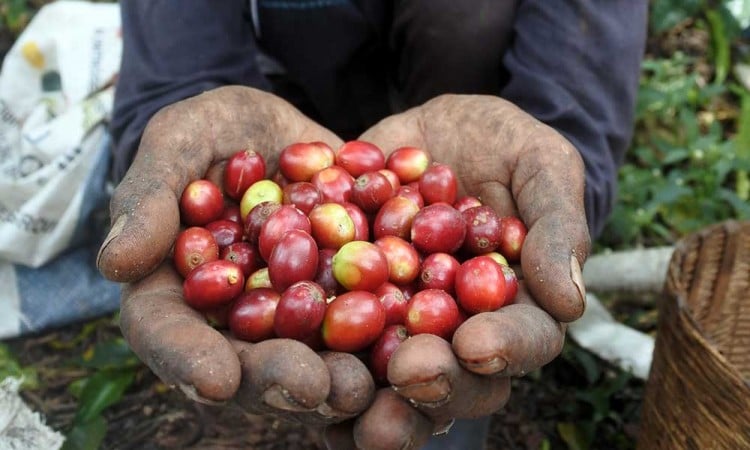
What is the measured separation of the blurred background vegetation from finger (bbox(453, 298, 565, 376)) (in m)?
1.20

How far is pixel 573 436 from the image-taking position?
2.86 m

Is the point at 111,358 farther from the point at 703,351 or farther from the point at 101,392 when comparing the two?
the point at 703,351

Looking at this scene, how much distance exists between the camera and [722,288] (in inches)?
112

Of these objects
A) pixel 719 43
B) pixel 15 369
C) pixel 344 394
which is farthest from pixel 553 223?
pixel 719 43

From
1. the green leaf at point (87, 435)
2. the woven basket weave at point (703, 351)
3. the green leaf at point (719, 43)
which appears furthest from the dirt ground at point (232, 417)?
the green leaf at point (719, 43)

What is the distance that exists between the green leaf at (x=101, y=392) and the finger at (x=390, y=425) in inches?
55.4

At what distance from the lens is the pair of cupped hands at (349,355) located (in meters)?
1.64

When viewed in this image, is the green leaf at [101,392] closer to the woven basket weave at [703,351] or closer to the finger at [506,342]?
the finger at [506,342]

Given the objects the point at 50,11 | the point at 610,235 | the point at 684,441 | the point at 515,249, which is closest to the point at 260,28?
the point at 50,11

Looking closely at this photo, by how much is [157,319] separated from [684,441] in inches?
60.6

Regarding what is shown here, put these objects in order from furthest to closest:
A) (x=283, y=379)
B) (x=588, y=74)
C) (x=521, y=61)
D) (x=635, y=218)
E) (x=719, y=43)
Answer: (x=719, y=43) < (x=635, y=218) < (x=521, y=61) < (x=588, y=74) < (x=283, y=379)

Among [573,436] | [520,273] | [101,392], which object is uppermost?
[520,273]

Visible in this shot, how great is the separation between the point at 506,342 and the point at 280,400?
1.54ft

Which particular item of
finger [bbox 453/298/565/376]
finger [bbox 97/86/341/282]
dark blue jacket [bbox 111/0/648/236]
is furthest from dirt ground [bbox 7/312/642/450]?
finger [bbox 453/298/565/376]
